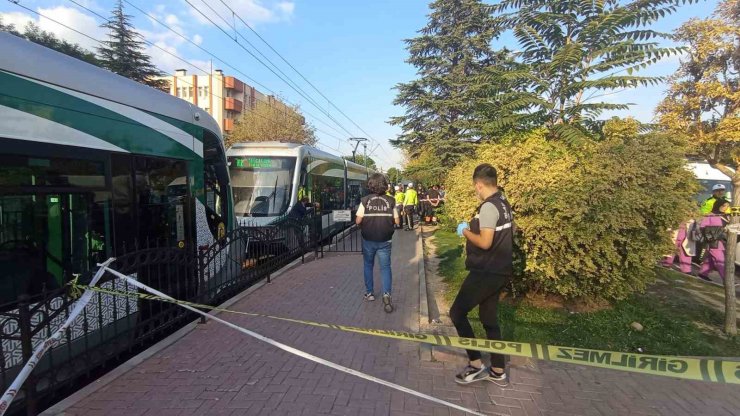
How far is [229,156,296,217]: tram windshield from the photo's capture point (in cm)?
1118

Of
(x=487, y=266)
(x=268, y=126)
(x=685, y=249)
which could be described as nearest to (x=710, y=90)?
(x=685, y=249)

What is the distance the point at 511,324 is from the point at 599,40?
4.41 meters

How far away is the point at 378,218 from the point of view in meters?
5.91

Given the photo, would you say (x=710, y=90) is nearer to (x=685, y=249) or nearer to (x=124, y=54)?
(x=685, y=249)

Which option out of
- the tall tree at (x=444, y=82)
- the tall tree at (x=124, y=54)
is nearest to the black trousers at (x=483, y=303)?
the tall tree at (x=444, y=82)

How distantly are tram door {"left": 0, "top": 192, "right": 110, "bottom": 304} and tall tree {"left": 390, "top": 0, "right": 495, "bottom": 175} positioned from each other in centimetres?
1535

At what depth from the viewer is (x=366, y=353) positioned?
14.3 ft

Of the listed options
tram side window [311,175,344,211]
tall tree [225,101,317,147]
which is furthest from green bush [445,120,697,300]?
tall tree [225,101,317,147]

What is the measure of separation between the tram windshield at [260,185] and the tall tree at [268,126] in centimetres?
2516

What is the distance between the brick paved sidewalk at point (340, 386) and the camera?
332 cm

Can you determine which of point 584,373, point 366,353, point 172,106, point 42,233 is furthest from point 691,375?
point 172,106

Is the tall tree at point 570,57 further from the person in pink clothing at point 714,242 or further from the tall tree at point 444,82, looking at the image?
the tall tree at point 444,82

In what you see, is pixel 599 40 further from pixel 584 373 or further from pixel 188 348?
pixel 188 348

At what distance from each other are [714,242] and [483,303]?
6659mm
